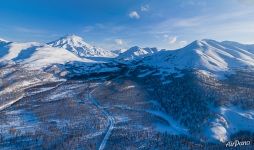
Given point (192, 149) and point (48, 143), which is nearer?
point (192, 149)

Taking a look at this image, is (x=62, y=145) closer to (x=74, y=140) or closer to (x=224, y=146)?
(x=74, y=140)

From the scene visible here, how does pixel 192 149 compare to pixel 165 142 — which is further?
pixel 165 142

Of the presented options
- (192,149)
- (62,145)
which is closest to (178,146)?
(192,149)

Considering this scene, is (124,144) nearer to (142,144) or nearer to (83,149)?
(142,144)

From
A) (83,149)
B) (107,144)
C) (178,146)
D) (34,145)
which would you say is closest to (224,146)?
(178,146)

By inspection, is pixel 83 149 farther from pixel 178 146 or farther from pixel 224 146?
pixel 224 146

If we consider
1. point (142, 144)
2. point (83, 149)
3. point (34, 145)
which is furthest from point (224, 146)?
point (34, 145)

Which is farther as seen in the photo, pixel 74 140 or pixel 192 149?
pixel 74 140
